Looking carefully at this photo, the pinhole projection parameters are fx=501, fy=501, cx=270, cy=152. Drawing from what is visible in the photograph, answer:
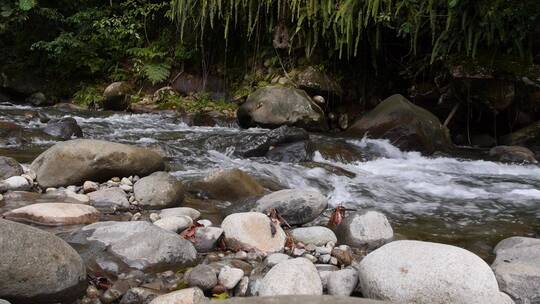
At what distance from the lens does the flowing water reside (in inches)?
162

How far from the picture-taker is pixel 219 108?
31.1ft

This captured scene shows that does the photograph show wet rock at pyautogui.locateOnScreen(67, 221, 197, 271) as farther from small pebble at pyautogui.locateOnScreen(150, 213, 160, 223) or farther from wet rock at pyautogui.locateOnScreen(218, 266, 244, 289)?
small pebble at pyautogui.locateOnScreen(150, 213, 160, 223)

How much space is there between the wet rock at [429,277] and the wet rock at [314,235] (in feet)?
2.16

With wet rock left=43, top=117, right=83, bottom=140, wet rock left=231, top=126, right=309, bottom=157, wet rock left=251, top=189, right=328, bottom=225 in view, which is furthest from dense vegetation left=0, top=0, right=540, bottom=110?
wet rock left=251, top=189, right=328, bottom=225

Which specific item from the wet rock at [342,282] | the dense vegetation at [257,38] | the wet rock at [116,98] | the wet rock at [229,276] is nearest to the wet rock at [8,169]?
the wet rock at [229,276]

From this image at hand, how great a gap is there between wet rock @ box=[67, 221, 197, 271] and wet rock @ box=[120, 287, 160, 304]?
0.85 feet

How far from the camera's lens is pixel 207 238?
3051 millimetres

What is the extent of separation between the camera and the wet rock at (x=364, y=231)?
3.34 metres

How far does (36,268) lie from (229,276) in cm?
91

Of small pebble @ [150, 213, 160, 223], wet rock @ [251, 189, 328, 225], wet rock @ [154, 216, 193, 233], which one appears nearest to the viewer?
wet rock @ [154, 216, 193, 233]

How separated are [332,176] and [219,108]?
4647 millimetres

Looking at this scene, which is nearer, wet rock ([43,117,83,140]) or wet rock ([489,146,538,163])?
wet rock ([43,117,83,140])

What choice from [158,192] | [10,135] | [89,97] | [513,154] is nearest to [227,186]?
[158,192]

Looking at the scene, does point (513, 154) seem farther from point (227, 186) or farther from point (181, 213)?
point (181, 213)
